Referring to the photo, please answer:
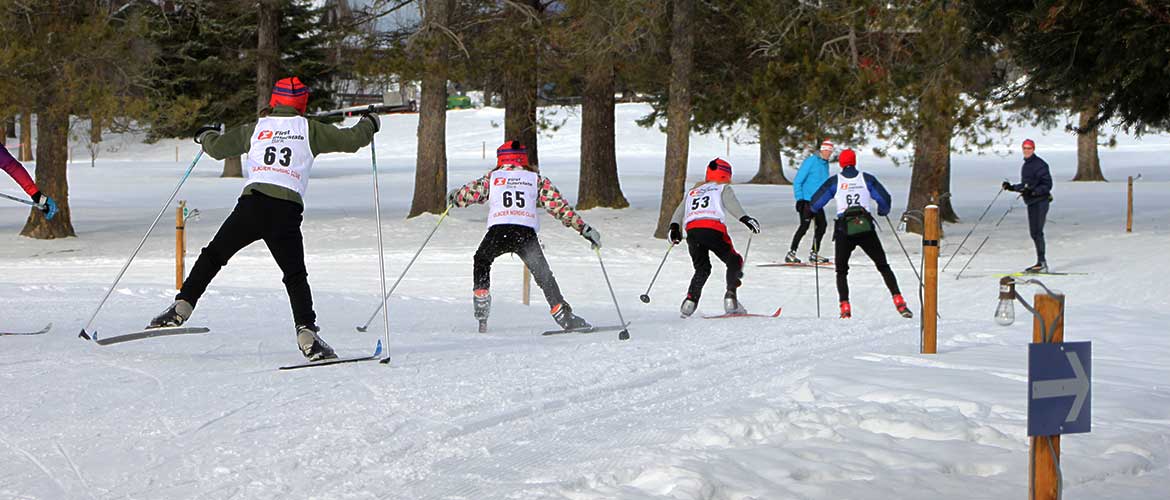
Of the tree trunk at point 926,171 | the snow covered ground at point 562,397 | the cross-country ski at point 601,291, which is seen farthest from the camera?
the tree trunk at point 926,171

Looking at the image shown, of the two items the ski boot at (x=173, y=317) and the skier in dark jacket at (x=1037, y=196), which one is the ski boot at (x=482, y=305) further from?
the skier in dark jacket at (x=1037, y=196)

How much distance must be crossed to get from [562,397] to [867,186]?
6.33m

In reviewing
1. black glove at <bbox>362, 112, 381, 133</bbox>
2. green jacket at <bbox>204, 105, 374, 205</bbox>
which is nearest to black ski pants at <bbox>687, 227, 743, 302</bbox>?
black glove at <bbox>362, 112, 381, 133</bbox>

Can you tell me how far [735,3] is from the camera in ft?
73.6

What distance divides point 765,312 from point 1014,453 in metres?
8.32

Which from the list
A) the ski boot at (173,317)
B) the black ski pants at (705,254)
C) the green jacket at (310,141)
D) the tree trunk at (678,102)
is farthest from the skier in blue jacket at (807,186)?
the ski boot at (173,317)

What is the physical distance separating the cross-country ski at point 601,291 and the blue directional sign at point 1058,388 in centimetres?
1

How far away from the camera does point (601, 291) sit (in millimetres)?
16203

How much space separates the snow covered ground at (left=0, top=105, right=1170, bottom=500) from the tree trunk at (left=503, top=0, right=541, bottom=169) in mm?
7979

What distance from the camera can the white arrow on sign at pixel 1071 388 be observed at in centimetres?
464

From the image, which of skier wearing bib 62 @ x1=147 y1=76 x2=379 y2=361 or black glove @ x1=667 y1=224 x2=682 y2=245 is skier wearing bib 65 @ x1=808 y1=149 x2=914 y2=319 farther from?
skier wearing bib 62 @ x1=147 y1=76 x2=379 y2=361

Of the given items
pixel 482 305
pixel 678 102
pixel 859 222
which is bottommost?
pixel 482 305

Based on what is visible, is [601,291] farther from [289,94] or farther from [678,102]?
[289,94]

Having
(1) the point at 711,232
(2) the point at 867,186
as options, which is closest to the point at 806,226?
(2) the point at 867,186
